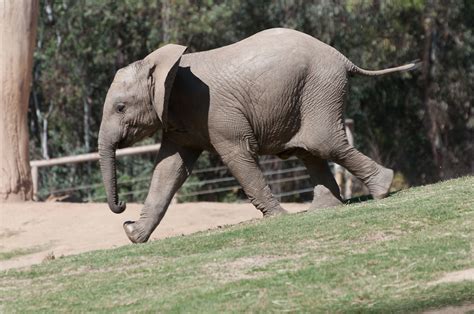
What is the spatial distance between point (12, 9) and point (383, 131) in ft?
37.7

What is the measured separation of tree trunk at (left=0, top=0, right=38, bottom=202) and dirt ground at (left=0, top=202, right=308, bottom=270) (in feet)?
1.51

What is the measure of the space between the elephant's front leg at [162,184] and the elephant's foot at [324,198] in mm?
1298

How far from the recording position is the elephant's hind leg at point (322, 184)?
12.2 meters

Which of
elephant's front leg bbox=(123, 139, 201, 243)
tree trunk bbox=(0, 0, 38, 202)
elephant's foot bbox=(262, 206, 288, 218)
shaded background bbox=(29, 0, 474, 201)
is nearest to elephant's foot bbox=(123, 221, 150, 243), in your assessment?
elephant's front leg bbox=(123, 139, 201, 243)

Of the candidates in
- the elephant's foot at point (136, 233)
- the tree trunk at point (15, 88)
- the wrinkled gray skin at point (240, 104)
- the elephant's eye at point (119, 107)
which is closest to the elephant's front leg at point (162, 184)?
the elephant's foot at point (136, 233)

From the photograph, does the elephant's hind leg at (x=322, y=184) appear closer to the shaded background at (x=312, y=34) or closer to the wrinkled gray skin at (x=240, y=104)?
the wrinkled gray skin at (x=240, y=104)

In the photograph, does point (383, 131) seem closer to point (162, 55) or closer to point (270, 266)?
point (162, 55)

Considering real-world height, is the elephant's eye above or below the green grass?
above

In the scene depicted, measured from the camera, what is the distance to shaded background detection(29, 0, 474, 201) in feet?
75.2

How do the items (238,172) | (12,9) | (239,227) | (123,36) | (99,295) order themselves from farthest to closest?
1. (123,36)
2. (12,9)
3. (238,172)
4. (239,227)
5. (99,295)

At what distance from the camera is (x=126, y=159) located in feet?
78.1

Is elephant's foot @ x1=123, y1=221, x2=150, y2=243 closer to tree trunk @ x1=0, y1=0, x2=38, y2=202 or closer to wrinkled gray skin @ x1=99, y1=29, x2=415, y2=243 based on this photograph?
wrinkled gray skin @ x1=99, y1=29, x2=415, y2=243

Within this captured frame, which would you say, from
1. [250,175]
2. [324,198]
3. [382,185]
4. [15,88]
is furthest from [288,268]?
[15,88]

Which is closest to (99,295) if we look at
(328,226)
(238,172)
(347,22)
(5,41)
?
(328,226)
